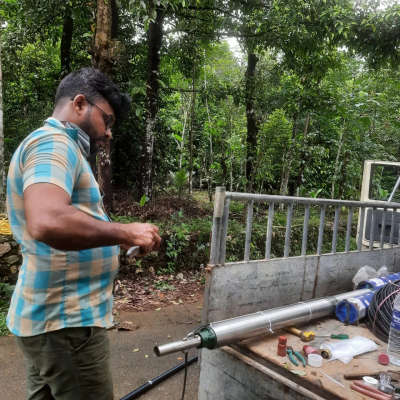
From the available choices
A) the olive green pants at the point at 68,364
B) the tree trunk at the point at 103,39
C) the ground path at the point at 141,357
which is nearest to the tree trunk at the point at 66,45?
the tree trunk at the point at 103,39

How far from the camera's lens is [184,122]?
9.88m

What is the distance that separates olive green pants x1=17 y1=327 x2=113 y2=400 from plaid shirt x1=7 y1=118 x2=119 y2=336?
0.05 meters

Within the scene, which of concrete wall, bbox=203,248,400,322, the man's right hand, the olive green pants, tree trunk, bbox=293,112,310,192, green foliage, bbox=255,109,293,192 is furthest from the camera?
tree trunk, bbox=293,112,310,192

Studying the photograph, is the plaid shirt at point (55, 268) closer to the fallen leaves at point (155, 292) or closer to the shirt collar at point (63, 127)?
the shirt collar at point (63, 127)

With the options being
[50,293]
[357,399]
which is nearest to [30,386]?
[50,293]

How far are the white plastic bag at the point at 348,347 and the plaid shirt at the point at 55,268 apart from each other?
1.22 meters

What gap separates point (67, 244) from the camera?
1.16 m

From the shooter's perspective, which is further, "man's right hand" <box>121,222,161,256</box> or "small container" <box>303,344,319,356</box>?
"small container" <box>303,344,319,356</box>

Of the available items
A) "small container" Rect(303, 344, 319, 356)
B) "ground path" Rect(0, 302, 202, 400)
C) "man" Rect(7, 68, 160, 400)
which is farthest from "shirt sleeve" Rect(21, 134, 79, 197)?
"ground path" Rect(0, 302, 202, 400)

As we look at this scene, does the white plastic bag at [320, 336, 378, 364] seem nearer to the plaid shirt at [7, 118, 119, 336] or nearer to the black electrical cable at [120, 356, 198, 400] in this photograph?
the plaid shirt at [7, 118, 119, 336]

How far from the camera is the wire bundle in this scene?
2176 mm

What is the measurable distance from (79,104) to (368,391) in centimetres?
176

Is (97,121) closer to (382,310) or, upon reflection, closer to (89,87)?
(89,87)

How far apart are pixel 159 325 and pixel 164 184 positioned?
488 centimetres
